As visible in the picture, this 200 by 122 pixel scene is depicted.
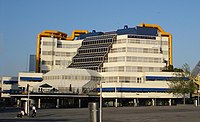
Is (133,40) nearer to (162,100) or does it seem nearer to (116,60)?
(116,60)

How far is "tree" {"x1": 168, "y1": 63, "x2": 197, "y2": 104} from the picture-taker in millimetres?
107375

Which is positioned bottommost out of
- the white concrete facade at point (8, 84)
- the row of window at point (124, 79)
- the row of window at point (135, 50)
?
the white concrete facade at point (8, 84)

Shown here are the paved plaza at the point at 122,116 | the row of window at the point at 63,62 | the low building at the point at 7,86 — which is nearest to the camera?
the paved plaza at the point at 122,116

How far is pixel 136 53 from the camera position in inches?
4692

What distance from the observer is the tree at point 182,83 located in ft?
352

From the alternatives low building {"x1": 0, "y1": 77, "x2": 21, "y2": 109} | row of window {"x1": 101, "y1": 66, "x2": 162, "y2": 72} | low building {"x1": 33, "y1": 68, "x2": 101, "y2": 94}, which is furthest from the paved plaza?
low building {"x1": 0, "y1": 77, "x2": 21, "y2": 109}

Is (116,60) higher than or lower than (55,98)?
higher

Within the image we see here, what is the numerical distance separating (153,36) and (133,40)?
9.89 m

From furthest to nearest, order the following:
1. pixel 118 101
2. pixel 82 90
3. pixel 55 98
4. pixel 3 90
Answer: pixel 3 90
pixel 118 101
pixel 82 90
pixel 55 98

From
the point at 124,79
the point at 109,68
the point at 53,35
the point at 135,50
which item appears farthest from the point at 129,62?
the point at 53,35

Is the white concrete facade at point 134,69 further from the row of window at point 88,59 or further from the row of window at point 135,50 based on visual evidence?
the row of window at point 88,59

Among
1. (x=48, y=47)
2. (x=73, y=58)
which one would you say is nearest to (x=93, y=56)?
(x=73, y=58)

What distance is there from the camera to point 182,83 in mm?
108375

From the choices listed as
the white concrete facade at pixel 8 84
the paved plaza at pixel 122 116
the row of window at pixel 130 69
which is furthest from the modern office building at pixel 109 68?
the paved plaza at pixel 122 116
